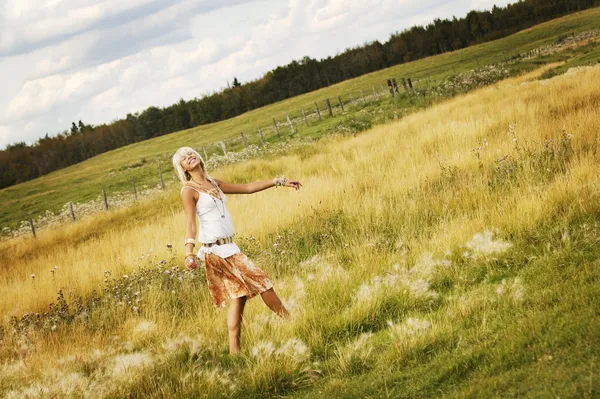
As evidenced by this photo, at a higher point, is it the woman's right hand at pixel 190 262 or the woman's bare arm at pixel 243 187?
the woman's bare arm at pixel 243 187

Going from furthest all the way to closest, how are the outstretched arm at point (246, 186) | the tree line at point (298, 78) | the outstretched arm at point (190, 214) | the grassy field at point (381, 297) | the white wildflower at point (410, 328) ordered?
the tree line at point (298, 78), the outstretched arm at point (246, 186), the outstretched arm at point (190, 214), the white wildflower at point (410, 328), the grassy field at point (381, 297)

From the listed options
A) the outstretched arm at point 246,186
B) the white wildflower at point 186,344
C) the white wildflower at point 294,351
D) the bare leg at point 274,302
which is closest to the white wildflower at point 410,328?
the white wildflower at point 294,351

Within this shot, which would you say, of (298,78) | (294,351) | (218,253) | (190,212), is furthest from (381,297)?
(298,78)

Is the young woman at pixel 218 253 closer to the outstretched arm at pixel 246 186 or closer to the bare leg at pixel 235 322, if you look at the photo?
the bare leg at pixel 235 322

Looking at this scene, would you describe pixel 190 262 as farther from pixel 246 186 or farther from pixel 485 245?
pixel 485 245

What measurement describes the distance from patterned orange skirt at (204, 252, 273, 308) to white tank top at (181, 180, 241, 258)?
6cm

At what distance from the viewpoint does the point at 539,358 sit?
118 inches

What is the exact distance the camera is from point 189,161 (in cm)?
449

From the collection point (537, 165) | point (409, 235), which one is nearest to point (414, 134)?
point (537, 165)

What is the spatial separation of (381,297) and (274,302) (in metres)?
1.07

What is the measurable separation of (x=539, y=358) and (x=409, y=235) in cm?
351

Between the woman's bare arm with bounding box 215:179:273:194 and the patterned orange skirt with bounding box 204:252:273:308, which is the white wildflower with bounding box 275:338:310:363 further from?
the woman's bare arm with bounding box 215:179:273:194

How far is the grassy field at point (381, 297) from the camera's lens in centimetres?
339

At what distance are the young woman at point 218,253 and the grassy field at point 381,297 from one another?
14.7 inches
